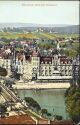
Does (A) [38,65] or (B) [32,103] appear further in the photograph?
(A) [38,65]

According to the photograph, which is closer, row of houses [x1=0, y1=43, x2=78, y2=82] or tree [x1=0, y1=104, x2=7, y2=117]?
tree [x1=0, y1=104, x2=7, y2=117]

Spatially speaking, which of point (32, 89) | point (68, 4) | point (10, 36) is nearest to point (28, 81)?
point (32, 89)

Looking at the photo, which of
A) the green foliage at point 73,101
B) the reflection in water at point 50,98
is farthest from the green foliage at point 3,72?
the green foliage at point 73,101

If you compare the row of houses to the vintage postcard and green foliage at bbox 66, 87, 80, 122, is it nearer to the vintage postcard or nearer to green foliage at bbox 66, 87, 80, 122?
the vintage postcard

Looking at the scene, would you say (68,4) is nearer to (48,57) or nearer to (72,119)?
(48,57)

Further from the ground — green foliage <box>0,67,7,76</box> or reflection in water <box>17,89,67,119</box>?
green foliage <box>0,67,7,76</box>

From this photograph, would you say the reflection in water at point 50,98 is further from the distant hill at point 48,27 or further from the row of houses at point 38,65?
the distant hill at point 48,27

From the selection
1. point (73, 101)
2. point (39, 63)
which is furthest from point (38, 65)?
point (73, 101)

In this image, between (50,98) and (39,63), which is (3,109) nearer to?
(50,98)

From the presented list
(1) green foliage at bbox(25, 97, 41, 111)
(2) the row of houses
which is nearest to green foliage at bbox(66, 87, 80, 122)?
(2) the row of houses
